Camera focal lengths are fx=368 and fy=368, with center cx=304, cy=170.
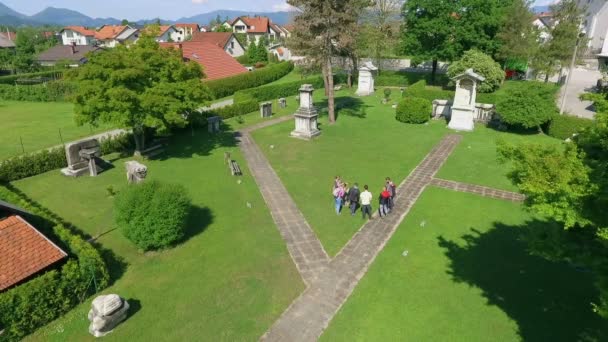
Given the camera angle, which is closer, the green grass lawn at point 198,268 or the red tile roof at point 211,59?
the green grass lawn at point 198,268

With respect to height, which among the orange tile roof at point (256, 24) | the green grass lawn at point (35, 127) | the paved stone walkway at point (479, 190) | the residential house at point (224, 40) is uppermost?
the orange tile roof at point (256, 24)

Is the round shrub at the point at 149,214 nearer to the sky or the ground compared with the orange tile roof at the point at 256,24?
nearer to the ground

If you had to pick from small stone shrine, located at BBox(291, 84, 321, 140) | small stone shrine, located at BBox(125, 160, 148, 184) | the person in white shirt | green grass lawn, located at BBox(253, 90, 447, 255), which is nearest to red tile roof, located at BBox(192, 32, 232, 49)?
green grass lawn, located at BBox(253, 90, 447, 255)

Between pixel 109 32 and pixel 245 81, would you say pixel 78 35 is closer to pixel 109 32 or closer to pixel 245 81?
pixel 109 32

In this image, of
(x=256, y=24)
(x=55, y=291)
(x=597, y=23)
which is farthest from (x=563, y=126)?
(x=256, y=24)

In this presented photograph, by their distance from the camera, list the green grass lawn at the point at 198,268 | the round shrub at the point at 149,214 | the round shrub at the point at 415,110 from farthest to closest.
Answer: the round shrub at the point at 415,110 < the round shrub at the point at 149,214 < the green grass lawn at the point at 198,268

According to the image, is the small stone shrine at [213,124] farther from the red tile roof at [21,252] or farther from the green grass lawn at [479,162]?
the red tile roof at [21,252]

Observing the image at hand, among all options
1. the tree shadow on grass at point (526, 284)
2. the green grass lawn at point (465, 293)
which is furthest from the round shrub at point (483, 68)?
the tree shadow on grass at point (526, 284)

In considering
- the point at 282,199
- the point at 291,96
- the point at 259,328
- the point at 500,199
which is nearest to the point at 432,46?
the point at 291,96
